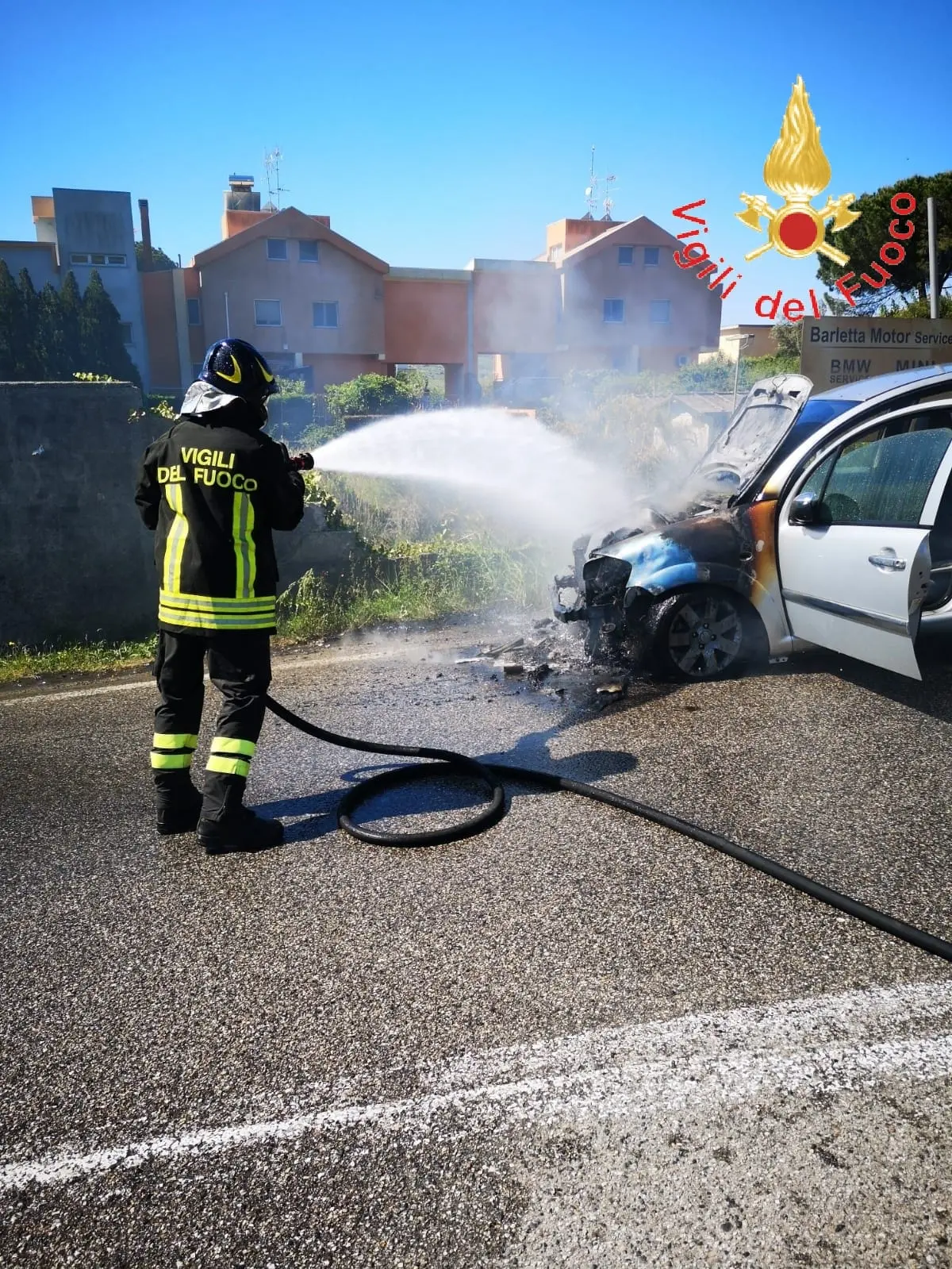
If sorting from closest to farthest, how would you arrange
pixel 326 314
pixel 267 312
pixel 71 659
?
pixel 71 659 → pixel 267 312 → pixel 326 314

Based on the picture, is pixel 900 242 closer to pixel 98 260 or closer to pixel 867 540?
pixel 867 540

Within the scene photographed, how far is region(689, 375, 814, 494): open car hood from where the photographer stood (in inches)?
237

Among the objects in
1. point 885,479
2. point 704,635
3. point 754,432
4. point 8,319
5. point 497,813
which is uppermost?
point 8,319

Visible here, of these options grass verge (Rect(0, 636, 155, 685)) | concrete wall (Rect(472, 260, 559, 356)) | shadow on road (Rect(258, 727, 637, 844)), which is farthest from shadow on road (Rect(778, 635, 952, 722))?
concrete wall (Rect(472, 260, 559, 356))

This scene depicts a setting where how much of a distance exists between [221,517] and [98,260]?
1646 inches

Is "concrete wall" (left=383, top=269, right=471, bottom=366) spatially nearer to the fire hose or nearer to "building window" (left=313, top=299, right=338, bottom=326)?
"building window" (left=313, top=299, right=338, bottom=326)

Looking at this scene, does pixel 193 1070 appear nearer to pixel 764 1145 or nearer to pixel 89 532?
pixel 764 1145

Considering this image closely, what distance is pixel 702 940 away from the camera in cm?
307

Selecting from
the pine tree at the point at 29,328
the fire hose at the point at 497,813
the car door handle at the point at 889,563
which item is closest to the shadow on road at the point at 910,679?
the car door handle at the point at 889,563

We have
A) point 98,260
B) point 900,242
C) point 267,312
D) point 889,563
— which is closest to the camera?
point 889,563

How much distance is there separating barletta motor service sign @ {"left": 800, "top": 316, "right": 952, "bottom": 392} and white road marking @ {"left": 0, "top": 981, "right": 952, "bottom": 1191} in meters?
9.22

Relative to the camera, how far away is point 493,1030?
105 inches

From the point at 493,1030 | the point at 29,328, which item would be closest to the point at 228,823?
the point at 493,1030

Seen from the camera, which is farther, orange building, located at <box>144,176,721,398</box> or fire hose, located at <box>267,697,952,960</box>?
orange building, located at <box>144,176,721,398</box>
